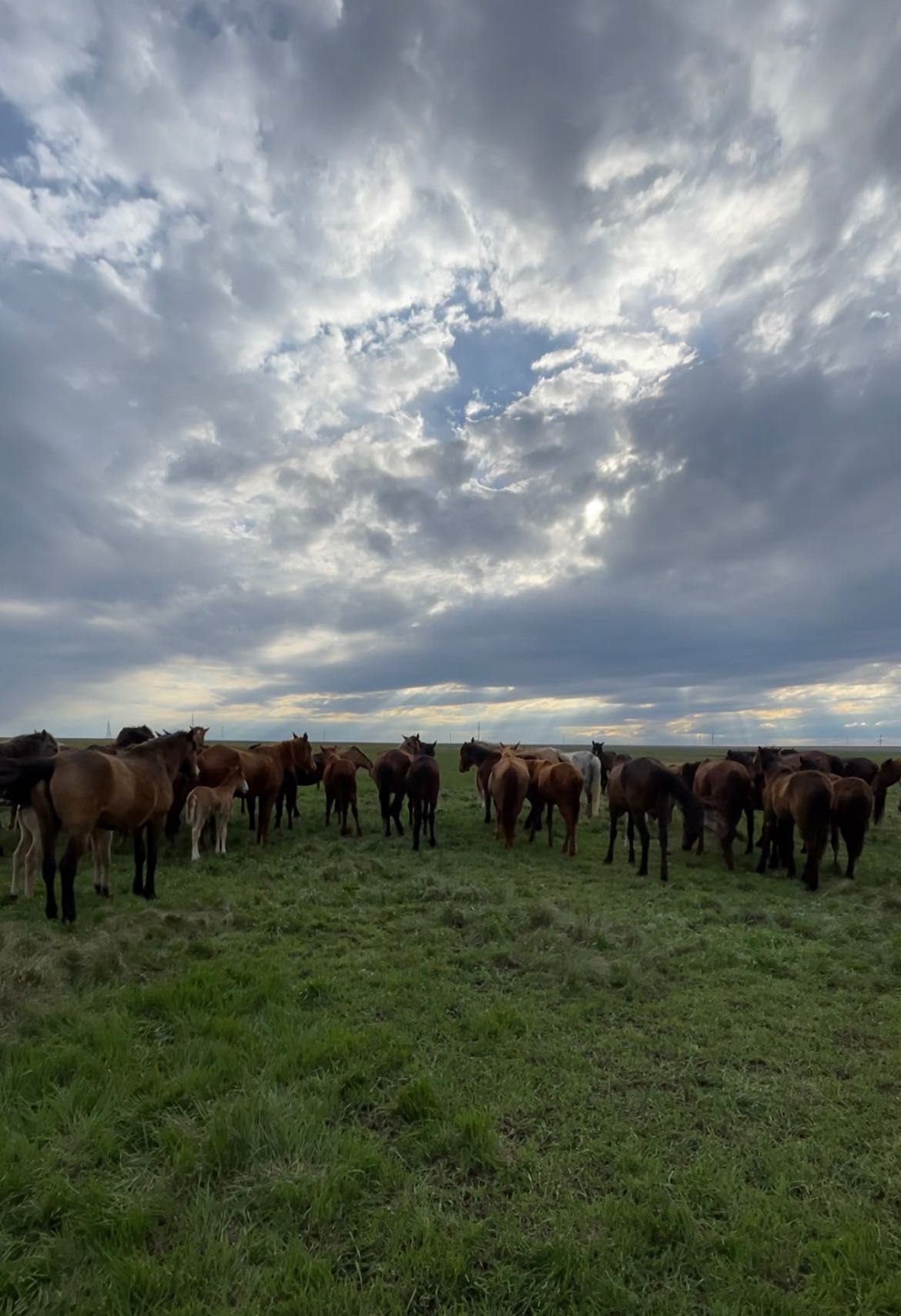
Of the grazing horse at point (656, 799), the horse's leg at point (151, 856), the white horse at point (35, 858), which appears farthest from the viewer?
the grazing horse at point (656, 799)

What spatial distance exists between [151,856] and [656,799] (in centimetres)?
879

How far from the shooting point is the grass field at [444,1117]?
3137mm

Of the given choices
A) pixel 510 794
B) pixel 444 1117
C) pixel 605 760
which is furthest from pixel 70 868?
pixel 605 760

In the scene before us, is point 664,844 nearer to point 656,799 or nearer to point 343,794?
point 656,799

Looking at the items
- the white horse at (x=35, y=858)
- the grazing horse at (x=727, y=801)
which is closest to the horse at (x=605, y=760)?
the grazing horse at (x=727, y=801)

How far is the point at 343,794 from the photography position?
54.0 feet

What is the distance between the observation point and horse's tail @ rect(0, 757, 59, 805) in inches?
324

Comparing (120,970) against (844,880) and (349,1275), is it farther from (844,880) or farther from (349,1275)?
(844,880)

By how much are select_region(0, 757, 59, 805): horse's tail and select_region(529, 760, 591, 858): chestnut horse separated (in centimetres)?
970

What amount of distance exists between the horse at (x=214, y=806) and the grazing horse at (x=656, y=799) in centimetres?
766

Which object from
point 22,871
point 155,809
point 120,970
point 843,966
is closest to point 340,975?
point 120,970

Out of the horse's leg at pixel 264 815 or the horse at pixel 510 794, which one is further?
the horse at pixel 510 794

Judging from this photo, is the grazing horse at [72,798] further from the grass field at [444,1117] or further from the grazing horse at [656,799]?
the grazing horse at [656,799]

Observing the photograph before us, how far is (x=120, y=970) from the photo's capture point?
21.4 ft
